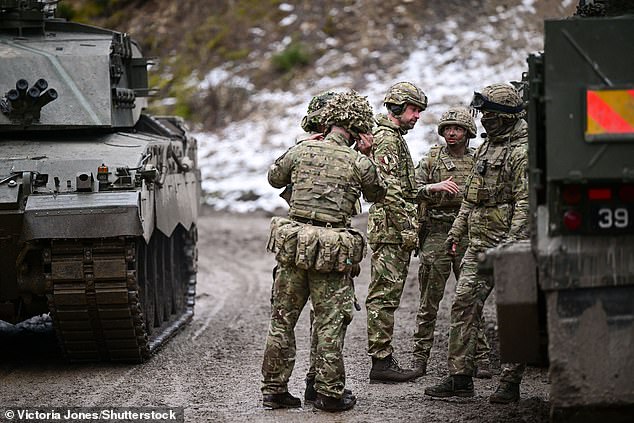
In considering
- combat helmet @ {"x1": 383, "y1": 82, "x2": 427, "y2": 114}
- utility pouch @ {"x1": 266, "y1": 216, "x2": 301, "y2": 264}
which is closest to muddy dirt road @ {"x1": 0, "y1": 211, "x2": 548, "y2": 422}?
utility pouch @ {"x1": 266, "y1": 216, "x2": 301, "y2": 264}

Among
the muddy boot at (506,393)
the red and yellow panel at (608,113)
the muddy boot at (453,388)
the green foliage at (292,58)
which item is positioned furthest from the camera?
the green foliage at (292,58)

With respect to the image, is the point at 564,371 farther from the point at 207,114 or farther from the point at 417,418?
the point at 207,114

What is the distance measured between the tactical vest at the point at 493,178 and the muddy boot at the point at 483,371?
143 centimetres

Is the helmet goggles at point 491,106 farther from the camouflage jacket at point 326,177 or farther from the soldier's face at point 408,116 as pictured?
the camouflage jacket at point 326,177

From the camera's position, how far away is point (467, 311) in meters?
7.39

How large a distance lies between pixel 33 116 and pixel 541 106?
510 cm

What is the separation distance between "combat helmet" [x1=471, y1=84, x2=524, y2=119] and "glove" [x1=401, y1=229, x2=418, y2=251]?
1022mm

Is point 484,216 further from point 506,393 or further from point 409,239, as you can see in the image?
point 506,393

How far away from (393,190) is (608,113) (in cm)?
296

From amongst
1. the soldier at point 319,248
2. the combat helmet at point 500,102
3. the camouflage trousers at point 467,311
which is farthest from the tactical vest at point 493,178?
the soldier at point 319,248

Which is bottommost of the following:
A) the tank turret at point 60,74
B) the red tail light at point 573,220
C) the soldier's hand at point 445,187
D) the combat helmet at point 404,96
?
the red tail light at point 573,220

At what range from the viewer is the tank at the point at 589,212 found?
515cm

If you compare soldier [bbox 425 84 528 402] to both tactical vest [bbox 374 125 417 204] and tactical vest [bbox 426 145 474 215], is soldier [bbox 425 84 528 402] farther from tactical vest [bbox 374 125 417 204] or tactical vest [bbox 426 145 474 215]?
tactical vest [bbox 426 145 474 215]

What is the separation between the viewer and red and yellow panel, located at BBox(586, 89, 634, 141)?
5.12 m
